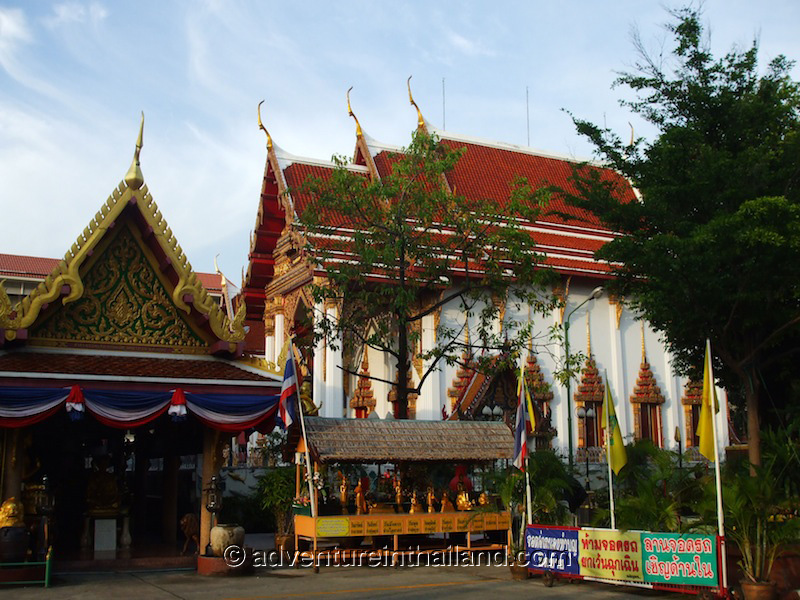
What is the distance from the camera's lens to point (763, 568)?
10.5 m

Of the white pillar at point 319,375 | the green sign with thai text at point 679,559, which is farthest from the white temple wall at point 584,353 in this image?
the green sign with thai text at point 679,559

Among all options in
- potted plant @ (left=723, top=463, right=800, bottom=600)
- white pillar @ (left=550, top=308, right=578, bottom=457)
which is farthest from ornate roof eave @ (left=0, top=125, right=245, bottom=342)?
white pillar @ (left=550, top=308, right=578, bottom=457)

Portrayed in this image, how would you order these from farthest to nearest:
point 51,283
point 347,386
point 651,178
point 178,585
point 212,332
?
Answer: point 347,386 < point 651,178 < point 212,332 < point 51,283 < point 178,585

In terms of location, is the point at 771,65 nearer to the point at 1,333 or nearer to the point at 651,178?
the point at 651,178

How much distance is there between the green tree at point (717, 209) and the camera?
15.5 m

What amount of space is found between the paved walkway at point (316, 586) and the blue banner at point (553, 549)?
0.27 m

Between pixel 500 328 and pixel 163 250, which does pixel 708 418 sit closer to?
pixel 163 250

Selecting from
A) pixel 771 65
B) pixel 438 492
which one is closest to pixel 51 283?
pixel 438 492

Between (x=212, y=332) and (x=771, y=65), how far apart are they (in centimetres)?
1223

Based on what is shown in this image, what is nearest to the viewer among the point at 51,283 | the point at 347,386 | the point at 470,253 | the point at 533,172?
the point at 51,283

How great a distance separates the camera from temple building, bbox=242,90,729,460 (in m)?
28.8

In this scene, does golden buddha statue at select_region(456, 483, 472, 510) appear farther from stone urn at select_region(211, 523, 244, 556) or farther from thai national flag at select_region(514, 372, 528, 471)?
stone urn at select_region(211, 523, 244, 556)

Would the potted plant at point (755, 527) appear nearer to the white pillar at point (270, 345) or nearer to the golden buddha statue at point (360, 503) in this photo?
the golden buddha statue at point (360, 503)

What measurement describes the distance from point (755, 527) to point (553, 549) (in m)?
3.00
